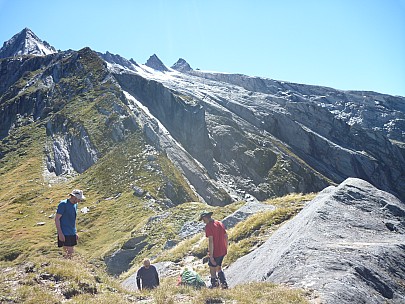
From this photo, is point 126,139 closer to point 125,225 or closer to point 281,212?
point 125,225

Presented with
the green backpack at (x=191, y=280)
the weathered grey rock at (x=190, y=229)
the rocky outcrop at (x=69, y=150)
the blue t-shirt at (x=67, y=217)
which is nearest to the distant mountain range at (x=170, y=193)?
Result: the weathered grey rock at (x=190, y=229)

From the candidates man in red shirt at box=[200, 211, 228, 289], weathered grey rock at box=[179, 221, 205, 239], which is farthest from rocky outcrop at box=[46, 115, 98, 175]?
man in red shirt at box=[200, 211, 228, 289]

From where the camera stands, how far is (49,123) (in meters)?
111

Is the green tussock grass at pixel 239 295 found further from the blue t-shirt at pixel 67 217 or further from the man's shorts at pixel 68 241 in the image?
the blue t-shirt at pixel 67 217

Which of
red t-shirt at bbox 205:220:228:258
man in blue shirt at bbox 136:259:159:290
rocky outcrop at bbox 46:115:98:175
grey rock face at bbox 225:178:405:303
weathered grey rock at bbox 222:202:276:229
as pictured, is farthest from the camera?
rocky outcrop at bbox 46:115:98:175

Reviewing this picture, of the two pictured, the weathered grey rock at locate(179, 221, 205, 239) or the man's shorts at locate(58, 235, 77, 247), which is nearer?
the man's shorts at locate(58, 235, 77, 247)

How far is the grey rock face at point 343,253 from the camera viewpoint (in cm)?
1026

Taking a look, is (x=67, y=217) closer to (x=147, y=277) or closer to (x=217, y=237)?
(x=147, y=277)

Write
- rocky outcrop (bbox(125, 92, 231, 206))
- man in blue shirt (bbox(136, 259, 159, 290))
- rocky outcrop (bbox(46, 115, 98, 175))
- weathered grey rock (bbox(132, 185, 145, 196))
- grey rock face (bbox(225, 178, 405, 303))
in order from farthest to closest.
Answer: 1. rocky outcrop (bbox(125, 92, 231, 206))
2. rocky outcrop (bbox(46, 115, 98, 175))
3. weathered grey rock (bbox(132, 185, 145, 196))
4. man in blue shirt (bbox(136, 259, 159, 290))
5. grey rock face (bbox(225, 178, 405, 303))

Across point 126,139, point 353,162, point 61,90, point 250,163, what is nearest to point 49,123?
point 61,90

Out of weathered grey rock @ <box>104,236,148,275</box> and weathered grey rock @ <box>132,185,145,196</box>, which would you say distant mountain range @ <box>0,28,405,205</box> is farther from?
weathered grey rock @ <box>104,236,148,275</box>

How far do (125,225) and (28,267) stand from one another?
105 ft

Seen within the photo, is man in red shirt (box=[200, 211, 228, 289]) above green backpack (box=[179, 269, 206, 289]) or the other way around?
above

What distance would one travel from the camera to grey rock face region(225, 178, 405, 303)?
404 inches
